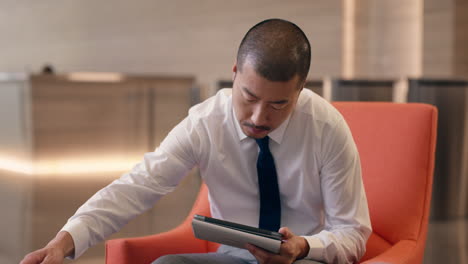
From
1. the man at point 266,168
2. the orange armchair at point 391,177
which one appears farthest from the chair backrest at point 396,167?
the man at point 266,168

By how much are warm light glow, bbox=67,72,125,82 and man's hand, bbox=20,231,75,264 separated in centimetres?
496

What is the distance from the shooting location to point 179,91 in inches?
281

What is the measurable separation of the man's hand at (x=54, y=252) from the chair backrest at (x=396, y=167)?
979mm

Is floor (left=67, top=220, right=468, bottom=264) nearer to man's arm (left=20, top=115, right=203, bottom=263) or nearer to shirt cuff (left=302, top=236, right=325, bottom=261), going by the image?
man's arm (left=20, top=115, right=203, bottom=263)

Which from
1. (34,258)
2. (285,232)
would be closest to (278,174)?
(285,232)

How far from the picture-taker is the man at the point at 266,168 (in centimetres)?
152

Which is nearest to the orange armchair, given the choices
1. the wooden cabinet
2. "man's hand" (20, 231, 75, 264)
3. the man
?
the man

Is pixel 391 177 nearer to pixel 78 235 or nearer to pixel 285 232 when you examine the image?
pixel 285 232

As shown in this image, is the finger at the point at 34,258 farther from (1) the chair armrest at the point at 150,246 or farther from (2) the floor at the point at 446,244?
(2) the floor at the point at 446,244

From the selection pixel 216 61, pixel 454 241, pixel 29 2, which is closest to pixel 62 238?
pixel 454 241

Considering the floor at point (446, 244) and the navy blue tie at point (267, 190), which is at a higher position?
the navy blue tie at point (267, 190)

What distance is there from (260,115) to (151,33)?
23.4 ft

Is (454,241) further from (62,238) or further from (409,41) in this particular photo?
(62,238)

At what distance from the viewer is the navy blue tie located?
1741 millimetres
